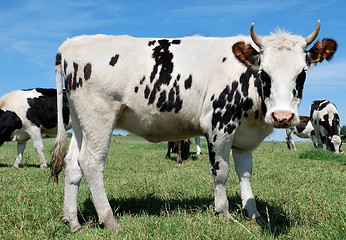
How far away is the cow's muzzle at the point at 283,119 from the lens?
3830 millimetres

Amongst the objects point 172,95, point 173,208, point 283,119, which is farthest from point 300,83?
point 173,208

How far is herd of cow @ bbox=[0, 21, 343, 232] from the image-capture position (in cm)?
455

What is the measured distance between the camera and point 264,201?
5.74m

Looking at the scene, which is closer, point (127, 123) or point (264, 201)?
point (127, 123)

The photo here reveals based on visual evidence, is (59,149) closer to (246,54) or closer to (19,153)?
(246,54)

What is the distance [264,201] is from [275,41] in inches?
106

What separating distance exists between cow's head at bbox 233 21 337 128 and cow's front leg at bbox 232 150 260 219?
1.05 metres

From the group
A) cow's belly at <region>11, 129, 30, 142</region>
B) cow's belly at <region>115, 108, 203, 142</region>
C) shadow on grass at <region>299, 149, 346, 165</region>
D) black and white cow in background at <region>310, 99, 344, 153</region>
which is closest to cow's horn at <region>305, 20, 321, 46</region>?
cow's belly at <region>115, 108, 203, 142</region>

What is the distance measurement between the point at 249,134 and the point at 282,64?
1.17 metres

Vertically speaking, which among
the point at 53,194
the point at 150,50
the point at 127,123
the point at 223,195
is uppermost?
the point at 150,50

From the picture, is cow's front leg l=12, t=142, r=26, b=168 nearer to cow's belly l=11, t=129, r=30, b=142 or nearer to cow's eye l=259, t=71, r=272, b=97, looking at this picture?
cow's belly l=11, t=129, r=30, b=142

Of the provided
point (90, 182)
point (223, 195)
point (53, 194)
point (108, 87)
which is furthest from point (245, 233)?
point (53, 194)

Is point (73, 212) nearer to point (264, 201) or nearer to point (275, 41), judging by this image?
point (264, 201)

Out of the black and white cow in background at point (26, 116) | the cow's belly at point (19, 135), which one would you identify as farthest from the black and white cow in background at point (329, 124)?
the cow's belly at point (19, 135)
